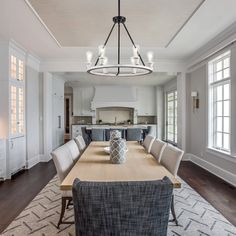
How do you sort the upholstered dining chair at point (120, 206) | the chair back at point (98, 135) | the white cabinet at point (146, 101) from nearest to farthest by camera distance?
1. the upholstered dining chair at point (120, 206)
2. the chair back at point (98, 135)
3. the white cabinet at point (146, 101)

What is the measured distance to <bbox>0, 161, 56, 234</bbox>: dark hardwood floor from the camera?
2.88m

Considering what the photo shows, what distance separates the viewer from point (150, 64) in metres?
3.30

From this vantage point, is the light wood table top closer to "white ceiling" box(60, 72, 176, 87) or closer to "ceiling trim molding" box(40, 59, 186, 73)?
"ceiling trim molding" box(40, 59, 186, 73)

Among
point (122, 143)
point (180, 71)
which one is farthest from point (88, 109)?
point (122, 143)

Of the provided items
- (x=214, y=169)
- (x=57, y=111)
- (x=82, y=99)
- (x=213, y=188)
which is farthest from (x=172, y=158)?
(x=82, y=99)

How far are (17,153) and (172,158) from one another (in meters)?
3.58

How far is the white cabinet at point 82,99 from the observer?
1033cm

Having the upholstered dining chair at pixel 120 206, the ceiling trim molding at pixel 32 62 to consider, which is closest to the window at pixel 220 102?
the upholstered dining chair at pixel 120 206

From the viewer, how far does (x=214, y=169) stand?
4617mm

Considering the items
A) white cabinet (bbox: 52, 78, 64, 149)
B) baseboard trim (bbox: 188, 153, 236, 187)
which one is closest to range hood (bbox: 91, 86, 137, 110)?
white cabinet (bbox: 52, 78, 64, 149)

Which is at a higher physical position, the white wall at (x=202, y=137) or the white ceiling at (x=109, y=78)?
the white ceiling at (x=109, y=78)

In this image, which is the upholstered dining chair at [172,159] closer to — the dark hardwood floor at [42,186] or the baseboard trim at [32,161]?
the dark hardwood floor at [42,186]

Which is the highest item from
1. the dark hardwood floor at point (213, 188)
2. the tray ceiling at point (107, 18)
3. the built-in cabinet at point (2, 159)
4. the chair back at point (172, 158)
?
the tray ceiling at point (107, 18)

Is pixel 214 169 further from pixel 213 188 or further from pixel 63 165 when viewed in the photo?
pixel 63 165
